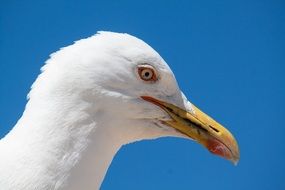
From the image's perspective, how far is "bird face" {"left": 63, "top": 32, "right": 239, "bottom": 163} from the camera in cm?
418

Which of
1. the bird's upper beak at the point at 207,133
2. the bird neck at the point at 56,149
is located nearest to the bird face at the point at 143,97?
the bird's upper beak at the point at 207,133

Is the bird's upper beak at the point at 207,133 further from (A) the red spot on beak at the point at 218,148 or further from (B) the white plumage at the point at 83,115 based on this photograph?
(B) the white plumage at the point at 83,115

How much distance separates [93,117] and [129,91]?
0.39 metres

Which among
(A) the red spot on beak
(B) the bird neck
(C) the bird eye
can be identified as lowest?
(B) the bird neck

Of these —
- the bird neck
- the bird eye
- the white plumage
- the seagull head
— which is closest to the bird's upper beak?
the seagull head

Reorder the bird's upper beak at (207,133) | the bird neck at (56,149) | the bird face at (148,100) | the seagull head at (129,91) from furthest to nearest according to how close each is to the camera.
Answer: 1. the bird's upper beak at (207,133)
2. the bird face at (148,100)
3. the seagull head at (129,91)
4. the bird neck at (56,149)

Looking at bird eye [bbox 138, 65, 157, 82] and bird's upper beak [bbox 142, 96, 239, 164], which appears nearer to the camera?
bird eye [bbox 138, 65, 157, 82]

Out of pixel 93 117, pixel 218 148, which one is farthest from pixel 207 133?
pixel 93 117

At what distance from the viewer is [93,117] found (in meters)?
4.05

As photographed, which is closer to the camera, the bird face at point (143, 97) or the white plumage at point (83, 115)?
the white plumage at point (83, 115)

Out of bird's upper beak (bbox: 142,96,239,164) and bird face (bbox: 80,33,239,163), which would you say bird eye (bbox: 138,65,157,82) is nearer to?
bird face (bbox: 80,33,239,163)

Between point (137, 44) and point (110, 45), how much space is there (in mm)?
221

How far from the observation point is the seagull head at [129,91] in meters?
4.10

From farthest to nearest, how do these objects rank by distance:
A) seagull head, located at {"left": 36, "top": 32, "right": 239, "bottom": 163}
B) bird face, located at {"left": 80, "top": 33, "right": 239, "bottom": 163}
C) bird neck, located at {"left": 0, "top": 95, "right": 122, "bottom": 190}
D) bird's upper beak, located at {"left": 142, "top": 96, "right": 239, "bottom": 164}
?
bird's upper beak, located at {"left": 142, "top": 96, "right": 239, "bottom": 164}, bird face, located at {"left": 80, "top": 33, "right": 239, "bottom": 163}, seagull head, located at {"left": 36, "top": 32, "right": 239, "bottom": 163}, bird neck, located at {"left": 0, "top": 95, "right": 122, "bottom": 190}
